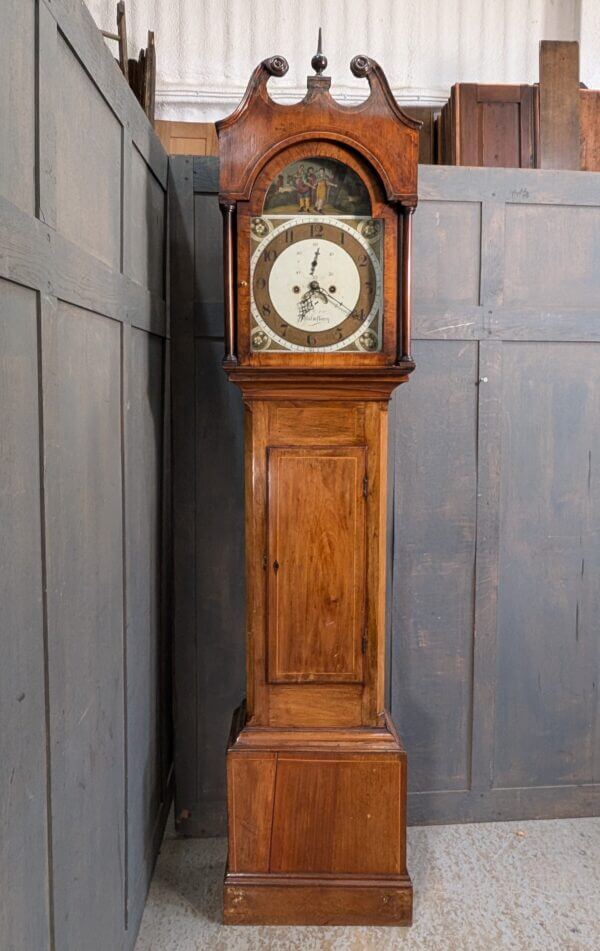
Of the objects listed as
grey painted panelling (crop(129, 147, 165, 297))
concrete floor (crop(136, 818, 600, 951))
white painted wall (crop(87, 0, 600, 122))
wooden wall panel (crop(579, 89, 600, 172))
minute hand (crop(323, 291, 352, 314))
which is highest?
white painted wall (crop(87, 0, 600, 122))

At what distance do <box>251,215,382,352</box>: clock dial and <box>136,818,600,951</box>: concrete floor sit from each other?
139cm

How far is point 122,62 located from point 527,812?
2.44 meters

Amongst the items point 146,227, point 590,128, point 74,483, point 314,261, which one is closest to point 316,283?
point 314,261

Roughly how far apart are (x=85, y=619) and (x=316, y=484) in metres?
0.66

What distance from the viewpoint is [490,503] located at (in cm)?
217

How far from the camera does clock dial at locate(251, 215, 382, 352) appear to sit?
169 centimetres

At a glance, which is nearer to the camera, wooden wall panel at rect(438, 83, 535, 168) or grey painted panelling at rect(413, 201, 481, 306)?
grey painted panelling at rect(413, 201, 481, 306)

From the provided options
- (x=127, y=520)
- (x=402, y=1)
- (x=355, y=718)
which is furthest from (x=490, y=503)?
(x=402, y=1)

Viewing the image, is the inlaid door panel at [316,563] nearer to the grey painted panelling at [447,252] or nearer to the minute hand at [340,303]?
the minute hand at [340,303]

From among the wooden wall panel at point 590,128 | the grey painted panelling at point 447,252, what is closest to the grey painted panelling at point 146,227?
the grey painted panelling at point 447,252

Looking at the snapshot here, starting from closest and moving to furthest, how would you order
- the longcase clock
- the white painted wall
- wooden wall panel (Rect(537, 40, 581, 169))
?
the longcase clock
wooden wall panel (Rect(537, 40, 581, 169))
the white painted wall

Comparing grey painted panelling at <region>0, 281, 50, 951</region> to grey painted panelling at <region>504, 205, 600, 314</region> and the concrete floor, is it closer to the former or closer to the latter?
the concrete floor

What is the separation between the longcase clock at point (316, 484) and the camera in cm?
167

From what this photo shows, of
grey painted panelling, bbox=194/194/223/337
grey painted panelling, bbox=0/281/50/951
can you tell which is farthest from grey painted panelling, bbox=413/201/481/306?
grey painted panelling, bbox=0/281/50/951
